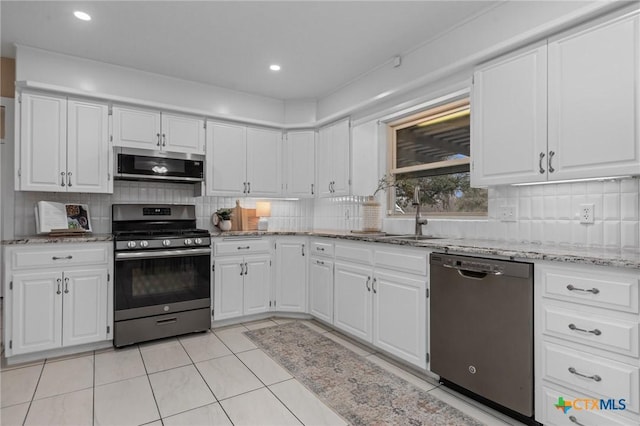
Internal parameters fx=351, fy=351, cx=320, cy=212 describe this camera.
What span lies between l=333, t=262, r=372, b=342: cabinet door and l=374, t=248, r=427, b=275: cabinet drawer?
193mm

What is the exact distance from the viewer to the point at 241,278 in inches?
144

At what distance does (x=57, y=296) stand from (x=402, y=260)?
2.73 metres

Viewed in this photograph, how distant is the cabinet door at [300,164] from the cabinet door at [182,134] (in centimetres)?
105

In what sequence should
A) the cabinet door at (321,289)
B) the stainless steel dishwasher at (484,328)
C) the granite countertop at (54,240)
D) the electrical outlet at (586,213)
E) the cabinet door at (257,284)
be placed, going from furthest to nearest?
the cabinet door at (257,284)
the cabinet door at (321,289)
the granite countertop at (54,240)
the electrical outlet at (586,213)
the stainless steel dishwasher at (484,328)

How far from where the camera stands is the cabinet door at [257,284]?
12.1 ft

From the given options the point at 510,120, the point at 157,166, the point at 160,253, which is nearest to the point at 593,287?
the point at 510,120

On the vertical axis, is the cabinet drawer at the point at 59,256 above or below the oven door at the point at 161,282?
above

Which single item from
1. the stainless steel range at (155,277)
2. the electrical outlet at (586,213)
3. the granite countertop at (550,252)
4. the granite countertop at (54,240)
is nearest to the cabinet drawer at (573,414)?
the granite countertop at (550,252)

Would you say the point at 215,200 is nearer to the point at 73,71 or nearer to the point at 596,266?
the point at 73,71

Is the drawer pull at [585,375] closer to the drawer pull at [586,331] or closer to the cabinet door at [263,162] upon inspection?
the drawer pull at [586,331]

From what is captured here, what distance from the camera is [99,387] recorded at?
231cm

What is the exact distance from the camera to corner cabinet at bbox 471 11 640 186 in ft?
5.79

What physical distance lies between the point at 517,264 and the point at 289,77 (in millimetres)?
2812

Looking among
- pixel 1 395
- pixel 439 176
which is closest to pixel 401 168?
pixel 439 176
